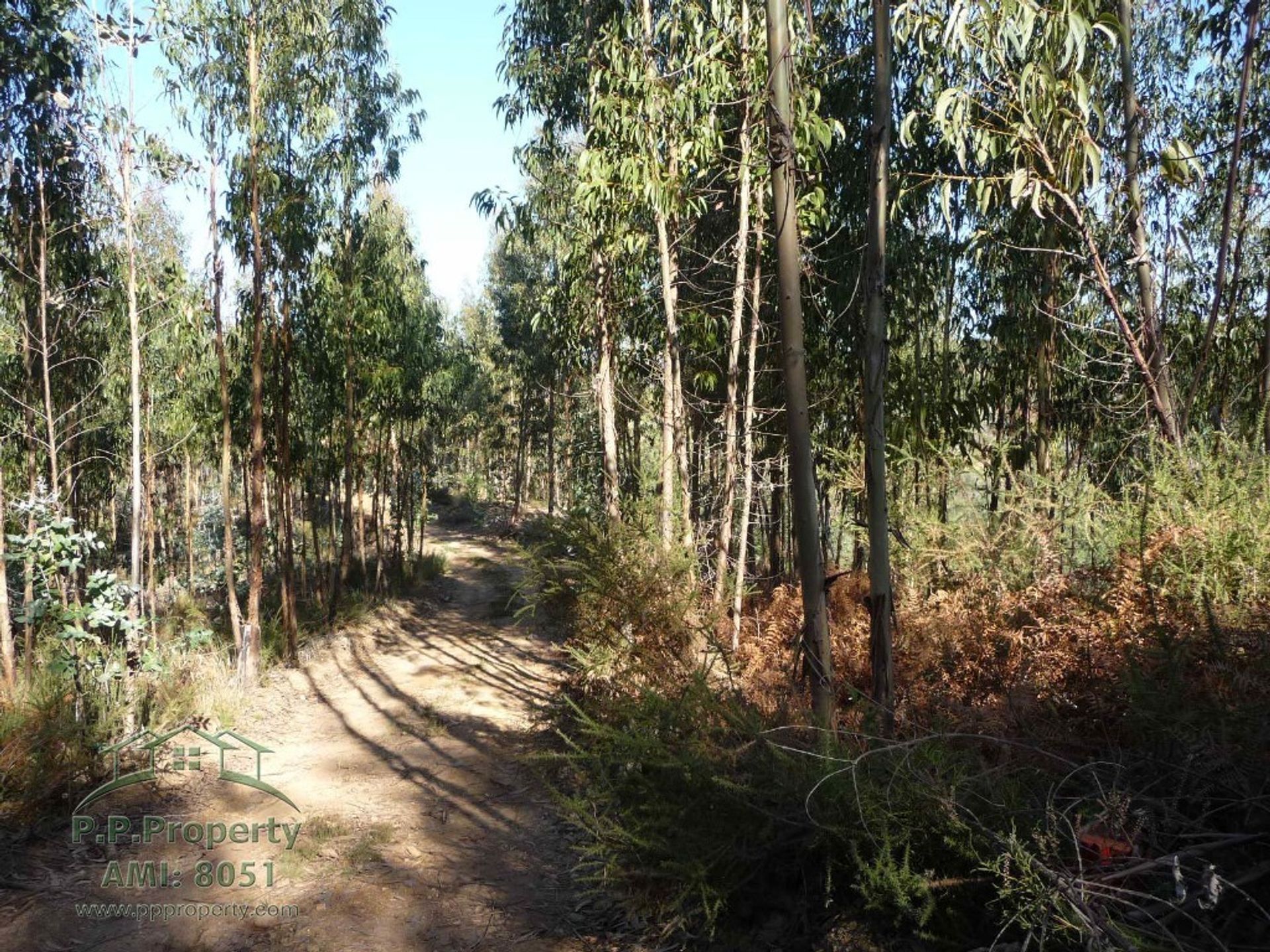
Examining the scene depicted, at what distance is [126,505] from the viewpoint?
2297cm

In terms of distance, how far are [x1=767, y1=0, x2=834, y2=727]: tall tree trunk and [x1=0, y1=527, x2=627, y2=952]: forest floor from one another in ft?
5.31

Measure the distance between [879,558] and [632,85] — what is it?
518cm

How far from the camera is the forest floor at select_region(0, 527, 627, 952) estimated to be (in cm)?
422

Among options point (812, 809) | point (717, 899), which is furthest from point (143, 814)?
point (812, 809)

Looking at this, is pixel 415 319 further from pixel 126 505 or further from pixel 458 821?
pixel 458 821

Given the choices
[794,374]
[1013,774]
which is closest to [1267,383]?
[794,374]

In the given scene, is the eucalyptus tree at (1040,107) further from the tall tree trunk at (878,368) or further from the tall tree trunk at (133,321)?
the tall tree trunk at (133,321)

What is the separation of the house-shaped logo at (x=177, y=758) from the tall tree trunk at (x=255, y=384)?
7.91ft

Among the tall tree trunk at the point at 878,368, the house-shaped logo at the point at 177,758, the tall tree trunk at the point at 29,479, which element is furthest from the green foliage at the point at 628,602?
the tall tree trunk at the point at 29,479

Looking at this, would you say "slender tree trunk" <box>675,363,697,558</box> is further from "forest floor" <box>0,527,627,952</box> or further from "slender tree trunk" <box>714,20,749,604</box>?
"forest floor" <box>0,527,627,952</box>

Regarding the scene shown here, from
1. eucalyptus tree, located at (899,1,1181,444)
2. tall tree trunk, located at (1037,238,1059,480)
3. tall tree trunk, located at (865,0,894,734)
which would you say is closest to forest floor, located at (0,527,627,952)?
tall tree trunk, located at (865,0,894,734)

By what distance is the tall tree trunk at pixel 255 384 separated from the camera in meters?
9.62

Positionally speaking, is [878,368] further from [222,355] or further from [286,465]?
[286,465]

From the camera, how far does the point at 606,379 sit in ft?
28.0
